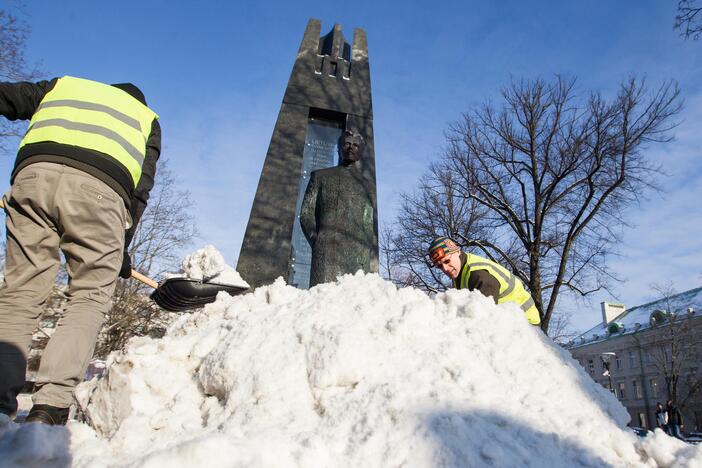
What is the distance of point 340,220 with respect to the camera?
15.2 feet

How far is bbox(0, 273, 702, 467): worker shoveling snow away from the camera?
1476 millimetres

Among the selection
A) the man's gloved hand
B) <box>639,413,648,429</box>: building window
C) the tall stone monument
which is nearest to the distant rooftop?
<box>639,413,648,429</box>: building window

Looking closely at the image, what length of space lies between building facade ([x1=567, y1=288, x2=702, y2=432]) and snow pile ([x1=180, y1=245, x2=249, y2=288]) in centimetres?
2533

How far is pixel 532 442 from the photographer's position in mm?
1585

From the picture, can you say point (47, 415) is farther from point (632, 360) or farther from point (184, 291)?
point (632, 360)

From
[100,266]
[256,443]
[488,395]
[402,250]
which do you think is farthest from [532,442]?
[402,250]

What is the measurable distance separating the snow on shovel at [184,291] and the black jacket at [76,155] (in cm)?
119

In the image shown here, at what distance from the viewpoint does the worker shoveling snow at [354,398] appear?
1.48 meters

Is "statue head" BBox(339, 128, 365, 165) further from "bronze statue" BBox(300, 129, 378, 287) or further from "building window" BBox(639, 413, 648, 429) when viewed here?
"building window" BBox(639, 413, 648, 429)

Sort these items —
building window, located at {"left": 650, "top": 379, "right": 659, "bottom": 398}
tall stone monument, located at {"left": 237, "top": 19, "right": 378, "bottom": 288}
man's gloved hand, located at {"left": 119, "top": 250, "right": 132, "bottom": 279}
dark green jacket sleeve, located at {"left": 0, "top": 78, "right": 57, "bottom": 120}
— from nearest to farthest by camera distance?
dark green jacket sleeve, located at {"left": 0, "top": 78, "right": 57, "bottom": 120} < man's gloved hand, located at {"left": 119, "top": 250, "right": 132, "bottom": 279} < tall stone monument, located at {"left": 237, "top": 19, "right": 378, "bottom": 288} < building window, located at {"left": 650, "top": 379, "right": 659, "bottom": 398}

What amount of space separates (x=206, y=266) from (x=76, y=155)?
1.77 metres

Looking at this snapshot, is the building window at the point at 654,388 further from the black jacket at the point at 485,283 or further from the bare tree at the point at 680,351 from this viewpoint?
the black jacket at the point at 485,283

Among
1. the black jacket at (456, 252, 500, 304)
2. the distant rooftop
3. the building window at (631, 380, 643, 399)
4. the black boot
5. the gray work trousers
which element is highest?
the distant rooftop

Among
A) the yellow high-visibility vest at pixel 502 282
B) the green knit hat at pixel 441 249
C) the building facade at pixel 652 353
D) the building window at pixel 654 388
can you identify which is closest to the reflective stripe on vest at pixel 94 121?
the green knit hat at pixel 441 249
